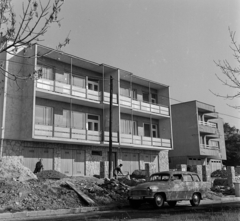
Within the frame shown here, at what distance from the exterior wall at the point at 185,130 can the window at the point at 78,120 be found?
1971 cm

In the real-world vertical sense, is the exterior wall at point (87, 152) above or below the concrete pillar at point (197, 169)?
above

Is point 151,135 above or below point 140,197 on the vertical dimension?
above


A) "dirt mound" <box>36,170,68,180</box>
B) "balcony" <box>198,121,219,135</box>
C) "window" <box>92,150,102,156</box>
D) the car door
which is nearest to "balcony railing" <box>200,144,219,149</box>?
"balcony" <box>198,121,219,135</box>

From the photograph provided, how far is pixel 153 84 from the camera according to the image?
1449 inches

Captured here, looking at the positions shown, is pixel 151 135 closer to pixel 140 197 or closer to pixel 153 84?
pixel 153 84

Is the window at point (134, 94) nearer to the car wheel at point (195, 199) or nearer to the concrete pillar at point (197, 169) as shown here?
the concrete pillar at point (197, 169)

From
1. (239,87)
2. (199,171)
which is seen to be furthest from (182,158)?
(239,87)

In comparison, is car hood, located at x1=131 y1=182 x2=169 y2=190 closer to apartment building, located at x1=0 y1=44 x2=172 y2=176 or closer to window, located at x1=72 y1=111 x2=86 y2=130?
apartment building, located at x1=0 y1=44 x2=172 y2=176

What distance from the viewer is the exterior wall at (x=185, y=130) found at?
44188 millimetres

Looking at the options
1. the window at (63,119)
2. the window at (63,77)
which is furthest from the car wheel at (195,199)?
the window at (63,77)

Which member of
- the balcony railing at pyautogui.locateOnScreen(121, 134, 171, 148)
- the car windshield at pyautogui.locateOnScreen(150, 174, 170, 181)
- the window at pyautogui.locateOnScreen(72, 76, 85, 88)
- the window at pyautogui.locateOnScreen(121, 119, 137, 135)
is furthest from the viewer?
the window at pyautogui.locateOnScreen(121, 119, 137, 135)

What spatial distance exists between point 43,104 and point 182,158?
81.1 feet

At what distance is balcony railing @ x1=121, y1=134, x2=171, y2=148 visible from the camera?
31.4 meters

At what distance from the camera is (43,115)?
26594mm
